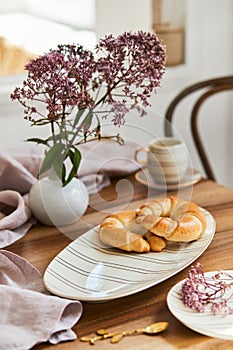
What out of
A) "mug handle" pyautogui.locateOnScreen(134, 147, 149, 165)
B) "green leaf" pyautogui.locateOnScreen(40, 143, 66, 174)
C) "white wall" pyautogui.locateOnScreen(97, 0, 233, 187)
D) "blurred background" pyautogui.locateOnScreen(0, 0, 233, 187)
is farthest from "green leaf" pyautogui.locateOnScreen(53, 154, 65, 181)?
"white wall" pyautogui.locateOnScreen(97, 0, 233, 187)

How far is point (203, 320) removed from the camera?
1.10 metres

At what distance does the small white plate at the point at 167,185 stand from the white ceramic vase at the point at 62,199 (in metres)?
0.18

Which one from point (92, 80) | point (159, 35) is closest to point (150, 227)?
point (92, 80)

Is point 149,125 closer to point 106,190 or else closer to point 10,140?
point 106,190

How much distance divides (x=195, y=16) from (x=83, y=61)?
4.15 feet

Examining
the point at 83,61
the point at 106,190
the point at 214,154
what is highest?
the point at 83,61

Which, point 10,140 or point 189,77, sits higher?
point 189,77

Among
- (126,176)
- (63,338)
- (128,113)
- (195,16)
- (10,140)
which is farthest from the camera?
(195,16)

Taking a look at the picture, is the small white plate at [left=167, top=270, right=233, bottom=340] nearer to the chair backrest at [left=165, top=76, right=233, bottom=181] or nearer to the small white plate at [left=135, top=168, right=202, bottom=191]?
the small white plate at [left=135, top=168, right=202, bottom=191]

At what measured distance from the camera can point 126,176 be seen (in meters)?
1.75

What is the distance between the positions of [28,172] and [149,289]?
55 cm

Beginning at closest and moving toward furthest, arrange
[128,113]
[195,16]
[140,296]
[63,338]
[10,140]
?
[63,338], [140,296], [128,113], [10,140], [195,16]

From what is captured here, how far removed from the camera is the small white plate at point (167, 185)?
1.59 m

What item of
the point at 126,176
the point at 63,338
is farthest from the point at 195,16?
the point at 63,338
